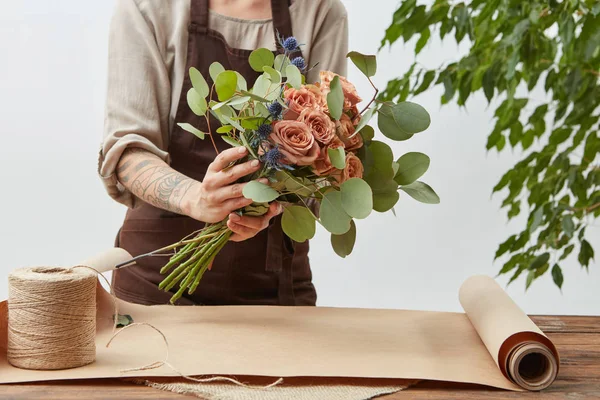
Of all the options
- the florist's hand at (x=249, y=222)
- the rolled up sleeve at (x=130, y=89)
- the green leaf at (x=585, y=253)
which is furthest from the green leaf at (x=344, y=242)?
the green leaf at (x=585, y=253)

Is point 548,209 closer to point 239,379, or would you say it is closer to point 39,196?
point 239,379

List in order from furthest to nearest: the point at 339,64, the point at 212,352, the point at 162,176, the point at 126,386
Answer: the point at 339,64, the point at 162,176, the point at 212,352, the point at 126,386

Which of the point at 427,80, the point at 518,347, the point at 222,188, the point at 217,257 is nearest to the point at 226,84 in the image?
the point at 222,188

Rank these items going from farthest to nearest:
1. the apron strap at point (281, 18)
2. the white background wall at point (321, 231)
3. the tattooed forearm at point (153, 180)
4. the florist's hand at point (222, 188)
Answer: the white background wall at point (321, 231)
the apron strap at point (281, 18)
the tattooed forearm at point (153, 180)
the florist's hand at point (222, 188)

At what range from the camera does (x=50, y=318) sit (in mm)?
1108

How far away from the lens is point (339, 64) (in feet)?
6.10

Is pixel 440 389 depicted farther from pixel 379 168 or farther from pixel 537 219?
pixel 537 219

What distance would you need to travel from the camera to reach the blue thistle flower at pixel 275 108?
1267mm

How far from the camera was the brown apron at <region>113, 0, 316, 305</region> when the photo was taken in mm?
1682

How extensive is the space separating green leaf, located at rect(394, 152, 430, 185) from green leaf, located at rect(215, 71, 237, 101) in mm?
334

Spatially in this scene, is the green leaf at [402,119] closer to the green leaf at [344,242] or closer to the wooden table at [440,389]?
the green leaf at [344,242]

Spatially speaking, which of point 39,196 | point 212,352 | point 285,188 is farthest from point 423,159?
point 39,196

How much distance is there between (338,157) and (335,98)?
10cm

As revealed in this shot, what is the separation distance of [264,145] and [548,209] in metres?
1.15
